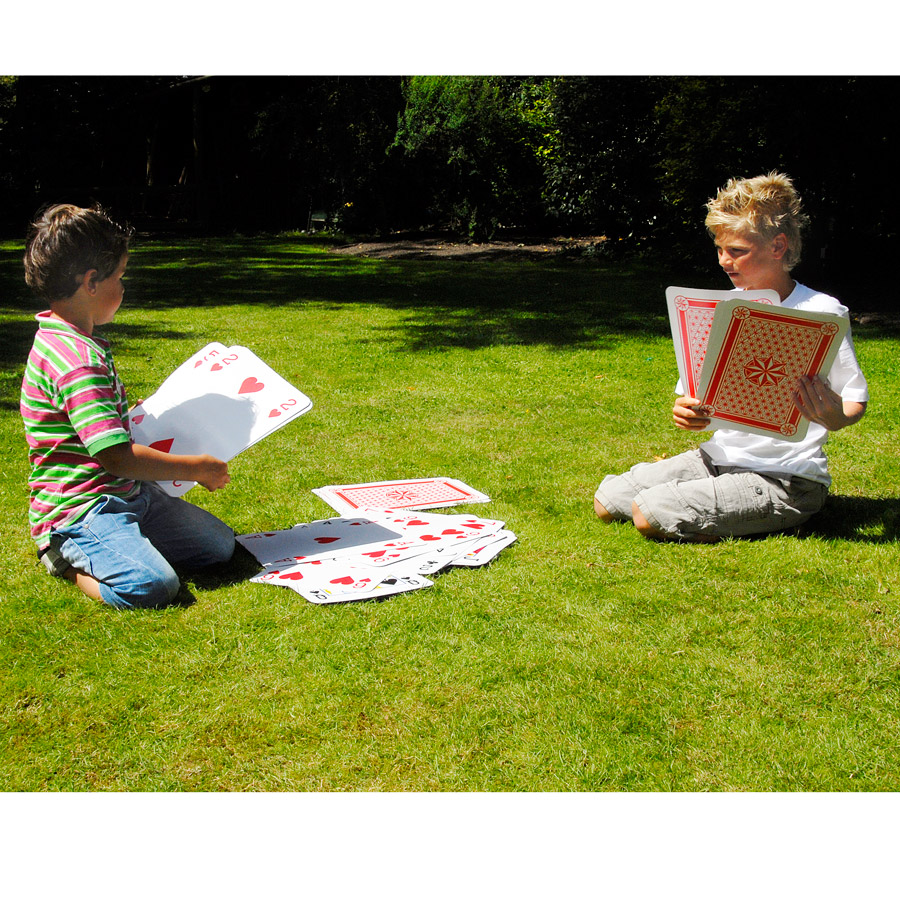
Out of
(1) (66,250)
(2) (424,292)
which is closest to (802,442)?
(1) (66,250)

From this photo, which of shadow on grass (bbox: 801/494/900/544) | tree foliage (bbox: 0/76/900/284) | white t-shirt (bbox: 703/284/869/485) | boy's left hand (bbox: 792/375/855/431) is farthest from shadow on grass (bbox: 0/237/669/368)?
boy's left hand (bbox: 792/375/855/431)

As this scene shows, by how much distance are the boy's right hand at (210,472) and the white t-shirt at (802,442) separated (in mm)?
2007

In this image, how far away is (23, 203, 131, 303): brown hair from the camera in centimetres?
320

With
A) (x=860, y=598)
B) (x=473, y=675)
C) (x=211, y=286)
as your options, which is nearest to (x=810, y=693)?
(x=860, y=598)

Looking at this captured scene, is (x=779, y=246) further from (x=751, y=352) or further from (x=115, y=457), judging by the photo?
(x=115, y=457)

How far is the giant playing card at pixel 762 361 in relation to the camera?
3436 mm

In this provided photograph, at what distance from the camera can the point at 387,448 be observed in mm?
5254

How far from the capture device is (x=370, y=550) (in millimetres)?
3762

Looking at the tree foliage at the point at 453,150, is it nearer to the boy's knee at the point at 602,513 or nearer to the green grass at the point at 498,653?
the green grass at the point at 498,653

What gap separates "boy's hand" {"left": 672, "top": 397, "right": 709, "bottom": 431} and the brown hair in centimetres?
219

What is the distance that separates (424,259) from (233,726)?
1307 centimetres

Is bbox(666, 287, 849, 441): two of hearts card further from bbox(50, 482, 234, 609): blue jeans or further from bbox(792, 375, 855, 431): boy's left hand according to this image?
bbox(50, 482, 234, 609): blue jeans

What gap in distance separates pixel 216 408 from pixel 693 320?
191 centimetres

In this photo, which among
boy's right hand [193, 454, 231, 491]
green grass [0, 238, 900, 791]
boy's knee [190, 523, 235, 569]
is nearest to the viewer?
green grass [0, 238, 900, 791]
